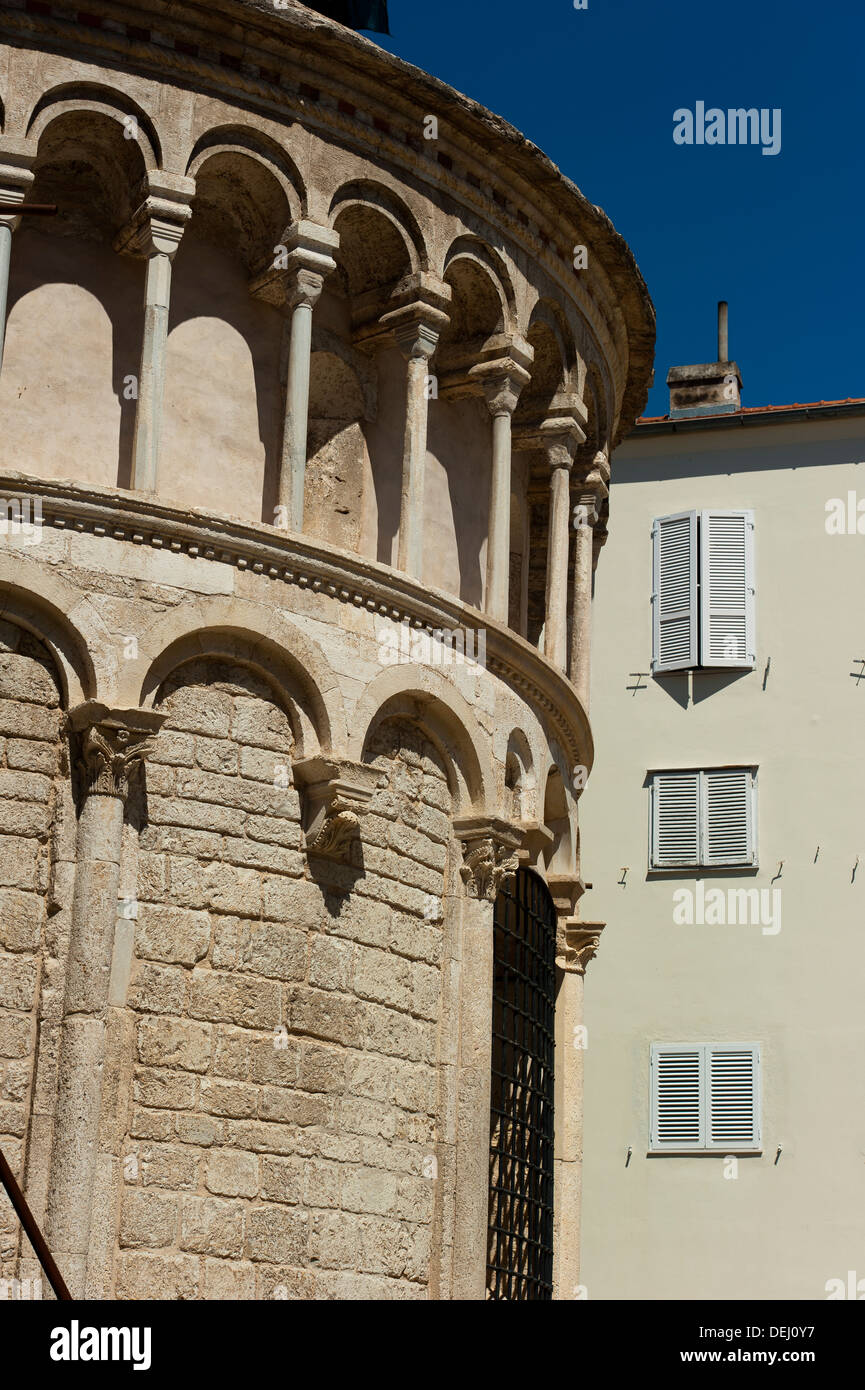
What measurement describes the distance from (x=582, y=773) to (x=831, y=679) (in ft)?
23.8

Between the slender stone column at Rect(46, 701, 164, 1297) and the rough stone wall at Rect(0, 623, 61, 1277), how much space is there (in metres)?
0.20

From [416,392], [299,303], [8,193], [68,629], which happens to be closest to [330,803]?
[68,629]

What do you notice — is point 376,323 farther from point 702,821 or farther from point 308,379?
point 702,821

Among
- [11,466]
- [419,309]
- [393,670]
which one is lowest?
[393,670]

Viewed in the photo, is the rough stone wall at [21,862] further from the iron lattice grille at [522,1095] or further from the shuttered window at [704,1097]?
the shuttered window at [704,1097]

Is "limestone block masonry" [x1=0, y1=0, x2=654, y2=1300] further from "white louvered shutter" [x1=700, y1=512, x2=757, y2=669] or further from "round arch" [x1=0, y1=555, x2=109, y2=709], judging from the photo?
"white louvered shutter" [x1=700, y1=512, x2=757, y2=669]

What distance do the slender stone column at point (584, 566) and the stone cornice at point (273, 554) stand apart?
2.10m

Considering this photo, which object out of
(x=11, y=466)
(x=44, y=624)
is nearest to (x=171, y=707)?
(x=44, y=624)

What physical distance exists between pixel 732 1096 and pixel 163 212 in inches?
502

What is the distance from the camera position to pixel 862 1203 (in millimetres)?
23156

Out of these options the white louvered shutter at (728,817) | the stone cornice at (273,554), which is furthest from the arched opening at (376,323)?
the white louvered shutter at (728,817)

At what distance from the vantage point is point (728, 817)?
24891mm
